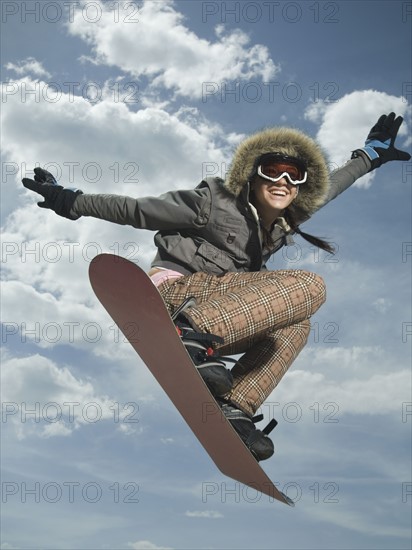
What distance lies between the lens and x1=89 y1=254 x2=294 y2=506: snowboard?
4082mm

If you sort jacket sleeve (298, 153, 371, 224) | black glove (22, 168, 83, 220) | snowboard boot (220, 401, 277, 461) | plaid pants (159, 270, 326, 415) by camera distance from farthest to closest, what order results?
1. jacket sleeve (298, 153, 371, 224)
2. black glove (22, 168, 83, 220)
3. snowboard boot (220, 401, 277, 461)
4. plaid pants (159, 270, 326, 415)

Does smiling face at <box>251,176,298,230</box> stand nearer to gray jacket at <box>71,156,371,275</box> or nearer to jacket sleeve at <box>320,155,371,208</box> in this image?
gray jacket at <box>71,156,371,275</box>

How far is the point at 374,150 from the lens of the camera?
254 inches

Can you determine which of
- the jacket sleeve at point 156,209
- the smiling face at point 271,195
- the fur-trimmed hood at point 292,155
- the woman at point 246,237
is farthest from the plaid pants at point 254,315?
the fur-trimmed hood at point 292,155

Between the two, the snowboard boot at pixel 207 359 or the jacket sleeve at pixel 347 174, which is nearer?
the snowboard boot at pixel 207 359

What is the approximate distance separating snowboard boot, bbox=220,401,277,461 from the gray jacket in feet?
3.36

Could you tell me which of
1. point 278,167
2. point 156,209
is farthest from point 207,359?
point 278,167

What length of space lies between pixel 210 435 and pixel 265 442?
38 centimetres

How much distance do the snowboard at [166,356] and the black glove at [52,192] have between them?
83 cm

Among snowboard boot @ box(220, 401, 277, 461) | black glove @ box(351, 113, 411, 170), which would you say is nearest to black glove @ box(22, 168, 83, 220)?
snowboard boot @ box(220, 401, 277, 461)

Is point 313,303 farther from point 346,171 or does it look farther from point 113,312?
point 346,171

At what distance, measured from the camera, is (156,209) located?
15.6 ft

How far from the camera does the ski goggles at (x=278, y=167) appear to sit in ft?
15.8

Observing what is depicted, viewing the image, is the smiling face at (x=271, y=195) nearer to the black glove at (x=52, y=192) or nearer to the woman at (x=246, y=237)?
the woman at (x=246, y=237)
